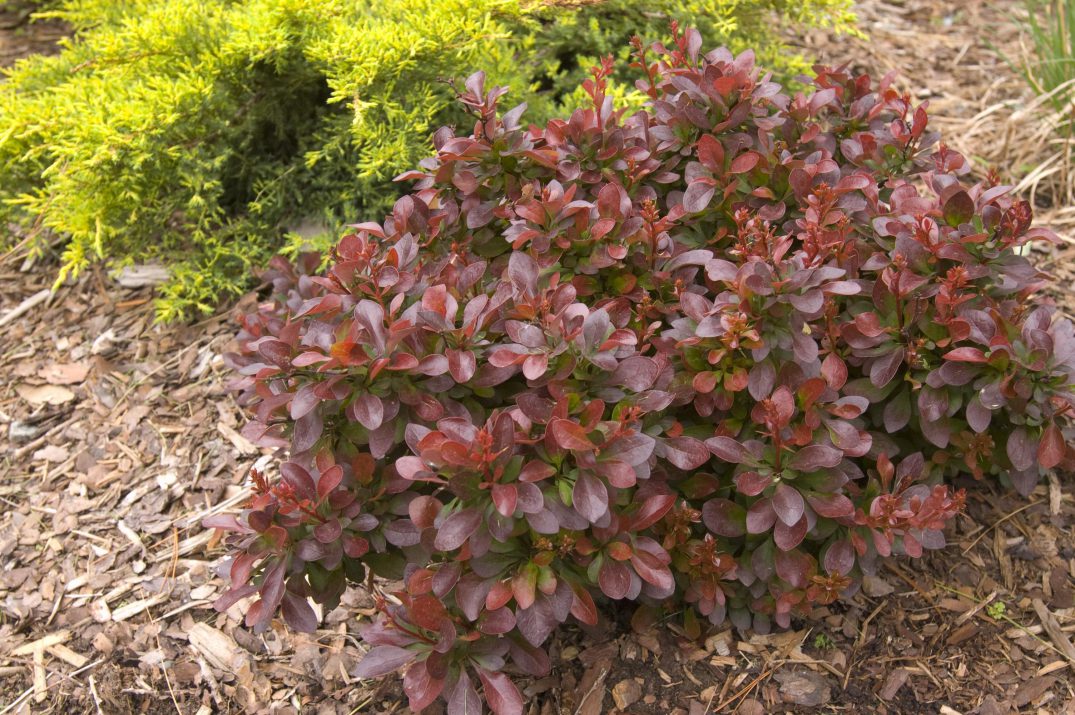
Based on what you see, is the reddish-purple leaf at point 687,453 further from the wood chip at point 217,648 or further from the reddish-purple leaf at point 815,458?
the wood chip at point 217,648

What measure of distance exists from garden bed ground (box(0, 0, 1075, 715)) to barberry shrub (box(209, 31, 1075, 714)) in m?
0.16

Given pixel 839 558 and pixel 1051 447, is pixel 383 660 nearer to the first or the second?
pixel 839 558

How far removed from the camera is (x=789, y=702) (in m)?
2.00

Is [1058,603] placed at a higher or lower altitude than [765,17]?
lower

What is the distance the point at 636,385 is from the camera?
67.9 inches

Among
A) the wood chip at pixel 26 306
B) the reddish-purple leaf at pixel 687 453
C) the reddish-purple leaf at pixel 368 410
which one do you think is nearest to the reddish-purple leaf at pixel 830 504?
the reddish-purple leaf at pixel 687 453

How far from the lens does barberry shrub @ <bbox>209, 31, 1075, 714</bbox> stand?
66.1 inches

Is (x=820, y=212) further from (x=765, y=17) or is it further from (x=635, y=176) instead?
(x=765, y=17)

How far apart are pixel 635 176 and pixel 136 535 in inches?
72.9

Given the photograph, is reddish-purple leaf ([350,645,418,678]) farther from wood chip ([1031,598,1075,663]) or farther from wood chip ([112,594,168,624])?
wood chip ([1031,598,1075,663])

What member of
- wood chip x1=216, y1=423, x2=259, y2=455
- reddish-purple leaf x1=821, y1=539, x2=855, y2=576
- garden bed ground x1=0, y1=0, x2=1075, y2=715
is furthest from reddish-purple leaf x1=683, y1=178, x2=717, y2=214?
wood chip x1=216, y1=423, x2=259, y2=455

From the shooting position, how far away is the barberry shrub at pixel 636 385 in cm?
168

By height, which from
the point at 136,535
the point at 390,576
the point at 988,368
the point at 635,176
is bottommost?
the point at 136,535

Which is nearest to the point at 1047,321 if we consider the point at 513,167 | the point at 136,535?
the point at 513,167
